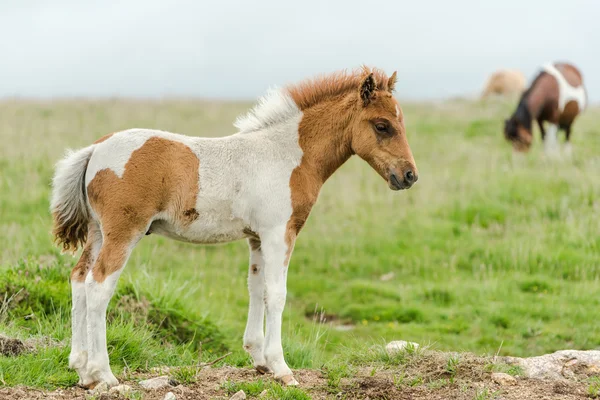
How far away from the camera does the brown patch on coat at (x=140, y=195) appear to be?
533cm

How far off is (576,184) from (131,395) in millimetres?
11656

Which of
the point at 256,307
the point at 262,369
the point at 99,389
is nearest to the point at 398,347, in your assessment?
the point at 262,369

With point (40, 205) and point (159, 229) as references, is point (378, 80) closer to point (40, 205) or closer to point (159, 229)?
point (159, 229)

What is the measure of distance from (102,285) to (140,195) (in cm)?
73

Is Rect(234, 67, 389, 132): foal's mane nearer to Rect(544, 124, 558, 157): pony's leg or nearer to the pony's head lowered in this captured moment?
the pony's head lowered

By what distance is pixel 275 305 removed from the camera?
5715mm

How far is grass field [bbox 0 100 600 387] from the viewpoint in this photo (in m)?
7.44

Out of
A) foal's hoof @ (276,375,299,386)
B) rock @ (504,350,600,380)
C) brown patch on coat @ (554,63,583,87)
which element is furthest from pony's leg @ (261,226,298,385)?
brown patch on coat @ (554,63,583,87)

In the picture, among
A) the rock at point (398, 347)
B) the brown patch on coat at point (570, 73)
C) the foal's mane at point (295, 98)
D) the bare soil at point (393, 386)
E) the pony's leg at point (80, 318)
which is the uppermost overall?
the brown patch on coat at point (570, 73)

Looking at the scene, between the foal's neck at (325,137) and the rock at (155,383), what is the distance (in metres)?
2.09

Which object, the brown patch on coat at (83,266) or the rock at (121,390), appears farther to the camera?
the brown patch on coat at (83,266)

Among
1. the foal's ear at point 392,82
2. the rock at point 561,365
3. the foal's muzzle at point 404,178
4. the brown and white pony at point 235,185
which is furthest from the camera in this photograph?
the rock at point 561,365

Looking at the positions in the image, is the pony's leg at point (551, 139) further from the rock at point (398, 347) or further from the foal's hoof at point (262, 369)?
the foal's hoof at point (262, 369)

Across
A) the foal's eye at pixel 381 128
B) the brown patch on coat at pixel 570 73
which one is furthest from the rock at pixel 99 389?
the brown patch on coat at pixel 570 73
